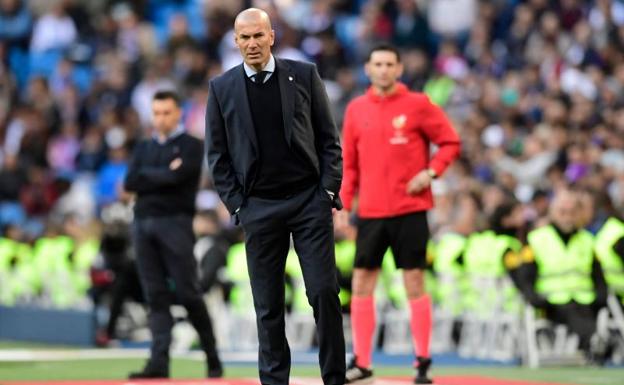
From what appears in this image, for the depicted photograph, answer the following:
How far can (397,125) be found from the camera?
11.5 m

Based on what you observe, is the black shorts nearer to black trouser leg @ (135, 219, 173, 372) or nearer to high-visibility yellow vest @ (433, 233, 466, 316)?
black trouser leg @ (135, 219, 173, 372)

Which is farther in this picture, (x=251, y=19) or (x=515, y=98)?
(x=515, y=98)

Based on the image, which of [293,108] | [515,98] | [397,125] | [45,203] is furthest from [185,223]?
[45,203]

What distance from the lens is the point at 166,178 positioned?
496 inches

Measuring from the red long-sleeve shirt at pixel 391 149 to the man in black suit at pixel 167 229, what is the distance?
1.68 meters

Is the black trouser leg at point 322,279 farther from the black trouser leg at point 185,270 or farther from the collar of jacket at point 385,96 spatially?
the black trouser leg at point 185,270

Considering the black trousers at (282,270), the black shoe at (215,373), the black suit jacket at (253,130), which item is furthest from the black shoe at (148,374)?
the black suit jacket at (253,130)

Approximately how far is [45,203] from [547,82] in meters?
8.66

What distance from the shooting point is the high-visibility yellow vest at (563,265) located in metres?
15.2

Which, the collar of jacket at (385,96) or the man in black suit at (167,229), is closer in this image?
the collar of jacket at (385,96)

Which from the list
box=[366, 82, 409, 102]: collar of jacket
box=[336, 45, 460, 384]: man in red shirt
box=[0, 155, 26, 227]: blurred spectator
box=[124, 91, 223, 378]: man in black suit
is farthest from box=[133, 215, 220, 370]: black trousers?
box=[0, 155, 26, 227]: blurred spectator

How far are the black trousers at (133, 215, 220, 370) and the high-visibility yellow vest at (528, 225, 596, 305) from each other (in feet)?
13.3

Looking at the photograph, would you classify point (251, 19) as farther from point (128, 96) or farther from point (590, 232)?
point (128, 96)

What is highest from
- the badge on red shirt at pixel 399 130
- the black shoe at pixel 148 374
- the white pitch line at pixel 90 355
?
the badge on red shirt at pixel 399 130
